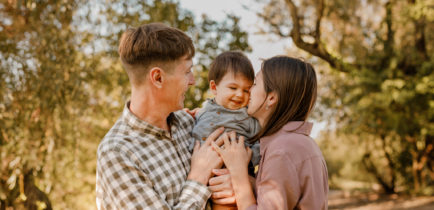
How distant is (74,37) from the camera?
212 inches

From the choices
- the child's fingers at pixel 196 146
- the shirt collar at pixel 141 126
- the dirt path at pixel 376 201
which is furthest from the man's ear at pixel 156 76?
the dirt path at pixel 376 201

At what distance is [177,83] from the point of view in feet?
6.40

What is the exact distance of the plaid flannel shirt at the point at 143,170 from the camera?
1660mm

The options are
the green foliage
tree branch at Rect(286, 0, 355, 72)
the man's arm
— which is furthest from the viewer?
tree branch at Rect(286, 0, 355, 72)

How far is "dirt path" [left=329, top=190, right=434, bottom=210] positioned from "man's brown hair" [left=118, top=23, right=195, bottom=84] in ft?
34.1

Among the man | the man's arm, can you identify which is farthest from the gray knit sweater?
the man's arm

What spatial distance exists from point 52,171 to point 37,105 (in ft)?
3.03

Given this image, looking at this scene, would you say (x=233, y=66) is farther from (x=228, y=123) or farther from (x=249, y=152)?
(x=249, y=152)

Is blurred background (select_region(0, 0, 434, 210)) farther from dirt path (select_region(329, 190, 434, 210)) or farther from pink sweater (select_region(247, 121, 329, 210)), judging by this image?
pink sweater (select_region(247, 121, 329, 210))

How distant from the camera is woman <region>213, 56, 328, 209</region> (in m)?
1.76

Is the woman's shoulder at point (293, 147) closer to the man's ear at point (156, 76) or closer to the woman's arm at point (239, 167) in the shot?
the woman's arm at point (239, 167)

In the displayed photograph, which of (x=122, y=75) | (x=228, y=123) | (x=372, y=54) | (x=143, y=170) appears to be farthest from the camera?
(x=372, y=54)

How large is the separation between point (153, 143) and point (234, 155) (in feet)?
1.34

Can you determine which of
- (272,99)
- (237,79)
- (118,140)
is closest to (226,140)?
(272,99)
